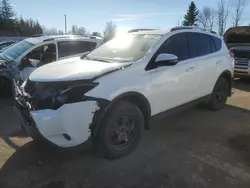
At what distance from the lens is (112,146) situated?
3.96 metres

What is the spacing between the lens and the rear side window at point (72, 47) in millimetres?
7499

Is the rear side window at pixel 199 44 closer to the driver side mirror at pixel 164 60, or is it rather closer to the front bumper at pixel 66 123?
the driver side mirror at pixel 164 60

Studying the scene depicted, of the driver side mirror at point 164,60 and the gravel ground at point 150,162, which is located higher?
the driver side mirror at point 164,60

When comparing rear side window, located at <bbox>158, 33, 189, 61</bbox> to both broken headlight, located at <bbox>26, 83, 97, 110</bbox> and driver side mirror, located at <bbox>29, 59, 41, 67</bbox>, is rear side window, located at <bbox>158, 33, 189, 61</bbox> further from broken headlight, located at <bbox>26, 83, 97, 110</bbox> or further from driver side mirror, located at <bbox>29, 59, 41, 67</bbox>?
driver side mirror, located at <bbox>29, 59, 41, 67</bbox>

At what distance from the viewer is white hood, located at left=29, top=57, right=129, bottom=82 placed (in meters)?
3.69

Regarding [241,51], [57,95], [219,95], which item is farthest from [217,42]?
[241,51]

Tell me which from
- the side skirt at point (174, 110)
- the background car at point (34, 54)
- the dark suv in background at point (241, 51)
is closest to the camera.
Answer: the side skirt at point (174, 110)

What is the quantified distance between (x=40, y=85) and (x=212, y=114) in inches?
153

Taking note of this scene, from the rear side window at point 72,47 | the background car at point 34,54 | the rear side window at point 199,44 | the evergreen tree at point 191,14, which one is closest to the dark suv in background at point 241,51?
the rear side window at point 199,44

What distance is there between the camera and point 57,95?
3.56m

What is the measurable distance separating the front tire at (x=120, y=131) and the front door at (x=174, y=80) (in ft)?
1.39

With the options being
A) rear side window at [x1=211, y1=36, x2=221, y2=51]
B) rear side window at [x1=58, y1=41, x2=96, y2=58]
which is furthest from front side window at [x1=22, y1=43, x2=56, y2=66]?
rear side window at [x1=211, y1=36, x2=221, y2=51]

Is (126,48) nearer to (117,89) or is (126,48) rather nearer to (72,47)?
(117,89)

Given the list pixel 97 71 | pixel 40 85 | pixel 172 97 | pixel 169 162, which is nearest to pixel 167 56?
pixel 172 97
